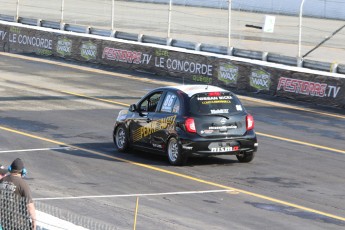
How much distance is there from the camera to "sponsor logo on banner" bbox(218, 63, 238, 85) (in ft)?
101

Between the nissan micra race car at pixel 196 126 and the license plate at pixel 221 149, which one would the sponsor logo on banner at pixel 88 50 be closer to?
the nissan micra race car at pixel 196 126

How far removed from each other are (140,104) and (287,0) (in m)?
16.1

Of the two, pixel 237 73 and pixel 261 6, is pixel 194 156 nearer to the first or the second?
pixel 237 73

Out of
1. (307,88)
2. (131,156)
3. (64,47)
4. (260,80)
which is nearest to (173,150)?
(131,156)

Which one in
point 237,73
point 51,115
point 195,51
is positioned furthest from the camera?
point 195,51

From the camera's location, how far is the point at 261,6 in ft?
115

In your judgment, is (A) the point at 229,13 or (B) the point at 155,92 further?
(A) the point at 229,13

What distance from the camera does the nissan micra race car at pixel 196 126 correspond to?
19031 mm

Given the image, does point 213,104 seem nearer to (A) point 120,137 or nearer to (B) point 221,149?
(B) point 221,149

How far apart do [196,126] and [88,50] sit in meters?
18.0

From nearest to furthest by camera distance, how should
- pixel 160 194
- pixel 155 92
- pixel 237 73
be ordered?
pixel 160 194 < pixel 155 92 < pixel 237 73

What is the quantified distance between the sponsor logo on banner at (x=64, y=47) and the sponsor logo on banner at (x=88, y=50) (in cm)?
69

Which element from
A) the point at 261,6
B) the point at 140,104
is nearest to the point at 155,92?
the point at 140,104

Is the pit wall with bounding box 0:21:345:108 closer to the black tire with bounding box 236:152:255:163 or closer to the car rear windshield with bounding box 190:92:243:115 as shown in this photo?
the black tire with bounding box 236:152:255:163
